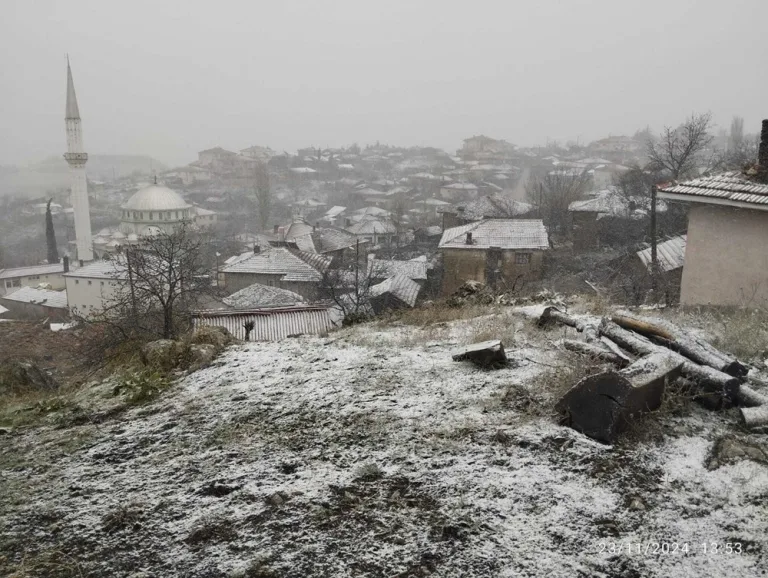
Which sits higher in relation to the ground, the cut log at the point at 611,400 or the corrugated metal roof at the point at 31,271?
the cut log at the point at 611,400

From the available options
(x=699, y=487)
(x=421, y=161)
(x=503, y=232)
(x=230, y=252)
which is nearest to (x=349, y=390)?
(x=699, y=487)

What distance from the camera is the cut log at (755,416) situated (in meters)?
3.56

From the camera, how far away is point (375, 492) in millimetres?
3225

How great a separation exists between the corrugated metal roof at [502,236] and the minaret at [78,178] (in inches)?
1116

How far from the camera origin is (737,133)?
255 ft

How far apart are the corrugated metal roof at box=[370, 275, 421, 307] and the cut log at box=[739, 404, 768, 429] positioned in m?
16.9

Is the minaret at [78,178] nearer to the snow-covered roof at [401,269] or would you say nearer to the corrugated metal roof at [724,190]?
the snow-covered roof at [401,269]

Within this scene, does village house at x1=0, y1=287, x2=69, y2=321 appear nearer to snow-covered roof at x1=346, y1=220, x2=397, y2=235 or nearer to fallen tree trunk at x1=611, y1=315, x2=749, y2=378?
snow-covered roof at x1=346, y1=220, x2=397, y2=235

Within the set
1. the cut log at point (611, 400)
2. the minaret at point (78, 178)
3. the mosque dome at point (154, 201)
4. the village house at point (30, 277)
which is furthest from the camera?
the mosque dome at point (154, 201)

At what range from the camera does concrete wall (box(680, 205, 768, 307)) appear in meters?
7.83

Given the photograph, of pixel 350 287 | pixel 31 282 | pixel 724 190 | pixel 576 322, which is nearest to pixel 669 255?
pixel 724 190

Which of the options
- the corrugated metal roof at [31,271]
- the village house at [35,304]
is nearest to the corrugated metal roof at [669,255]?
the village house at [35,304]

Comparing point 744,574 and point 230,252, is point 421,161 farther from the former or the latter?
point 744,574

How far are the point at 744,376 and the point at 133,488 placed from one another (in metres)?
4.33
